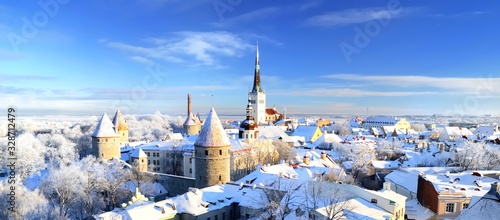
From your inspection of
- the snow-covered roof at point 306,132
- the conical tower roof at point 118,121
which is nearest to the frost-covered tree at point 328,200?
the conical tower roof at point 118,121

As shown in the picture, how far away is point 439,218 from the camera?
2392 centimetres

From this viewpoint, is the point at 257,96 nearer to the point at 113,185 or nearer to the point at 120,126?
the point at 120,126

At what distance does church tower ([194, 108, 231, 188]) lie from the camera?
91.7 feet

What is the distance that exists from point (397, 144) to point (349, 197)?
140 ft

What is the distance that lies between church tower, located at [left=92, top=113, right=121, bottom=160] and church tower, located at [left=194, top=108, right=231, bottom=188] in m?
16.7

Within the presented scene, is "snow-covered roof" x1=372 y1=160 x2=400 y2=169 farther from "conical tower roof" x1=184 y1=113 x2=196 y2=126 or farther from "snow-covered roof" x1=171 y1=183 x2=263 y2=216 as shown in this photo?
"conical tower roof" x1=184 y1=113 x2=196 y2=126

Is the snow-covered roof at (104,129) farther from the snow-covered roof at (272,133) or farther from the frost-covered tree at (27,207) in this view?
the snow-covered roof at (272,133)

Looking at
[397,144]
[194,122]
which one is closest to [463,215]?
[397,144]

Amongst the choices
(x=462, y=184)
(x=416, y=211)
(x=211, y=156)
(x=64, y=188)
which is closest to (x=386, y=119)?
(x=462, y=184)

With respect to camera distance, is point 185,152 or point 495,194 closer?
point 495,194

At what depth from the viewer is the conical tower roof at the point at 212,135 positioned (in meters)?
27.9

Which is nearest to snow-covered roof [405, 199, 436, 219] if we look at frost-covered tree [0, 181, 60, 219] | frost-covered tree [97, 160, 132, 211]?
frost-covered tree [97, 160, 132, 211]

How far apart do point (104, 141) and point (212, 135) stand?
59.7 ft

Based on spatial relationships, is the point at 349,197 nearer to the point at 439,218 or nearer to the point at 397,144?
the point at 439,218
